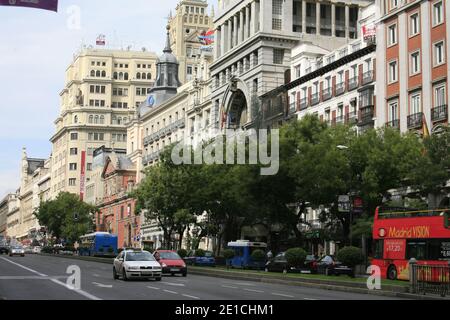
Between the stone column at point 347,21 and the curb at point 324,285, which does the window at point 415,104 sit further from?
the stone column at point 347,21

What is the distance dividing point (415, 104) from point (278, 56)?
30734 mm

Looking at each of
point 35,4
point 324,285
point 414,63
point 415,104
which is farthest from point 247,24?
point 35,4

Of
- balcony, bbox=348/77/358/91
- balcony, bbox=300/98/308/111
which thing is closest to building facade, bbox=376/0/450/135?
balcony, bbox=348/77/358/91

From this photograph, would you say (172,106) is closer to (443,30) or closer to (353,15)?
(353,15)

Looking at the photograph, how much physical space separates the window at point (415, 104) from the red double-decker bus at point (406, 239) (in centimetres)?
1479

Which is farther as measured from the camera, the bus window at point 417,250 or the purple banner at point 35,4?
the bus window at point 417,250

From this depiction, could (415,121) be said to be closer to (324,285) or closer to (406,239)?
(406,239)

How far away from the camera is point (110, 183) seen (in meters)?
138

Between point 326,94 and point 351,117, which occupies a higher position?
point 326,94

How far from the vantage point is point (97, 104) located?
181 metres

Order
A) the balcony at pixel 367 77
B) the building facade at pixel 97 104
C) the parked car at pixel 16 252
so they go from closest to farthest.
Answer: the balcony at pixel 367 77 < the parked car at pixel 16 252 < the building facade at pixel 97 104

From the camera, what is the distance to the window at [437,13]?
53.0 metres

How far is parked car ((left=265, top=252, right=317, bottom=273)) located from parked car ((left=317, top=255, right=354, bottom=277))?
0.79 m

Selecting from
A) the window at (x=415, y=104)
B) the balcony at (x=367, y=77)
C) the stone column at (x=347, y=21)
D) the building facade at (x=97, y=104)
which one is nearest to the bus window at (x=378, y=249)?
the window at (x=415, y=104)
